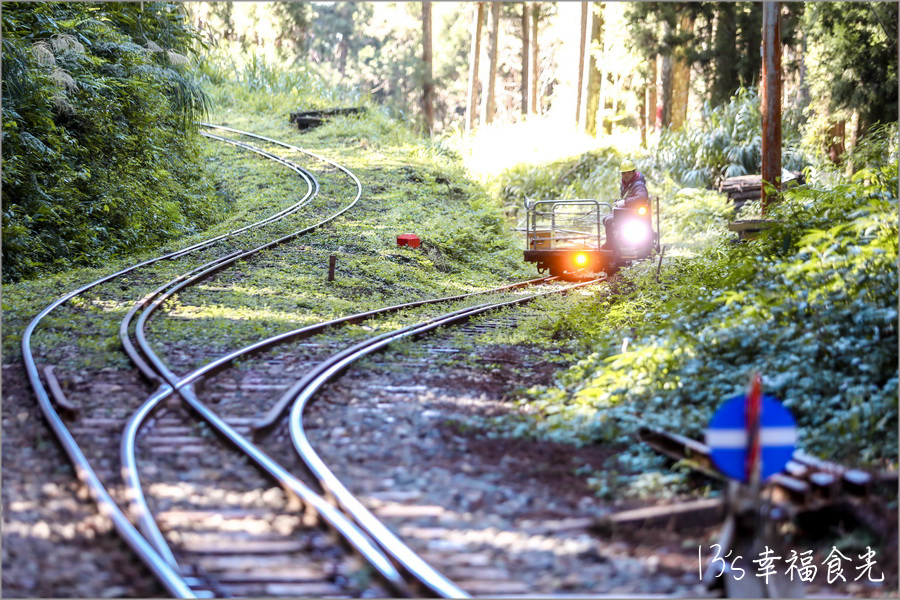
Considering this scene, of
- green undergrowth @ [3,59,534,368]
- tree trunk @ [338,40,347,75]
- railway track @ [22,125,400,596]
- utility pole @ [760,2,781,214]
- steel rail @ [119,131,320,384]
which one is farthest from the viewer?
tree trunk @ [338,40,347,75]

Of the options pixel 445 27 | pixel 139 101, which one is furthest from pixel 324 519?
pixel 445 27

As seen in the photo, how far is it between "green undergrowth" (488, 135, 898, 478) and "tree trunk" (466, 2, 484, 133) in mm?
28802

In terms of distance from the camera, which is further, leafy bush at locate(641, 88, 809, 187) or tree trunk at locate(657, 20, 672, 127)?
tree trunk at locate(657, 20, 672, 127)

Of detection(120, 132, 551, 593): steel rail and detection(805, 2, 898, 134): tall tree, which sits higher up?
detection(805, 2, 898, 134): tall tree

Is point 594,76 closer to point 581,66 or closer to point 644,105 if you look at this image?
point 581,66

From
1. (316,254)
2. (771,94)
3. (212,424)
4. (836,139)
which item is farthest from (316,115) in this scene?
(212,424)

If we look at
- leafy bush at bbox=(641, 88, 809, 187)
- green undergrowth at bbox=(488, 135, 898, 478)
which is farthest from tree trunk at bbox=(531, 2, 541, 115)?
green undergrowth at bbox=(488, 135, 898, 478)

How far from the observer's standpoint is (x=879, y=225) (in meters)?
8.03

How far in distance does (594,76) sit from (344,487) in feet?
98.0

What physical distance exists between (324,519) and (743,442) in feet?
7.85

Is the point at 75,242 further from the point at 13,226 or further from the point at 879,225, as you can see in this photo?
the point at 879,225

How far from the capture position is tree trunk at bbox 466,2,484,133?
38344 millimetres

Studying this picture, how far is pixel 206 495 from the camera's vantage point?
5684 millimetres

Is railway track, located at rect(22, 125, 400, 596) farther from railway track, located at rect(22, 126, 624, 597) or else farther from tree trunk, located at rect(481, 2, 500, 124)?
tree trunk, located at rect(481, 2, 500, 124)
